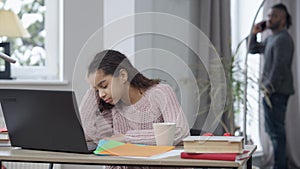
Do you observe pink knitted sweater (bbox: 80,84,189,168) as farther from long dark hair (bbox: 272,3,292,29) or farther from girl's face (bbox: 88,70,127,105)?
long dark hair (bbox: 272,3,292,29)

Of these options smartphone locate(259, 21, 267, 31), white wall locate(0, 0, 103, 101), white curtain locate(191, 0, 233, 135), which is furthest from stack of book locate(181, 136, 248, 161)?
smartphone locate(259, 21, 267, 31)

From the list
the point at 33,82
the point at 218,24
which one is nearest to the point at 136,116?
the point at 33,82

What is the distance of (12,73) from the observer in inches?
177

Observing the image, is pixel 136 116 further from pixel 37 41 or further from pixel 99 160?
pixel 37 41

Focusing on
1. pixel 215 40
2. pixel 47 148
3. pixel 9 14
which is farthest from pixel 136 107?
pixel 215 40

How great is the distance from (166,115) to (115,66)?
10.6 inches

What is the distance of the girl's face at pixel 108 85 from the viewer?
2.26m

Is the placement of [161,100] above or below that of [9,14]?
below

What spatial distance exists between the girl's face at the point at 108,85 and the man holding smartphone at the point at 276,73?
10.8ft

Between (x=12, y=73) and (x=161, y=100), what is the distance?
7.52 feet

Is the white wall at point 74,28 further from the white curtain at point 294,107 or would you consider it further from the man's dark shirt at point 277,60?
the white curtain at point 294,107

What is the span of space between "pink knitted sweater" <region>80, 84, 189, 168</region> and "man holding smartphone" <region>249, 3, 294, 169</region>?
312cm

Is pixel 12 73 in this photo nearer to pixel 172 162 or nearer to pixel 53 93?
pixel 53 93

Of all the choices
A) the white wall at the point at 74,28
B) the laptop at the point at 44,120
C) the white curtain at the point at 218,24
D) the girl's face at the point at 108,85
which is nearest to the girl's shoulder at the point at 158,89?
the girl's face at the point at 108,85
